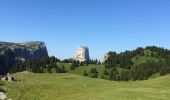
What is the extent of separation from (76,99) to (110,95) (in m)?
5.41

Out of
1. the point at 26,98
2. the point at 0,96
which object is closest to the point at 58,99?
the point at 26,98

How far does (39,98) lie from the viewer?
178 feet

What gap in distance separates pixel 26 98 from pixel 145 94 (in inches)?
719

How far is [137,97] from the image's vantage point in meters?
50.9

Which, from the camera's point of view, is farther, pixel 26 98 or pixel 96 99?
pixel 26 98

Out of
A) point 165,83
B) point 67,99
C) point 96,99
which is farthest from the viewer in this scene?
point 165,83

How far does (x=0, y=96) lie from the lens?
180ft

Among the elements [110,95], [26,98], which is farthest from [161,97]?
[26,98]

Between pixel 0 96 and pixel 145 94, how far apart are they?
22.5m

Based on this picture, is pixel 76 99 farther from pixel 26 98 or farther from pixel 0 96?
pixel 0 96

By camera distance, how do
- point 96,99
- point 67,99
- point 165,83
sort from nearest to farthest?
point 96,99 < point 67,99 < point 165,83

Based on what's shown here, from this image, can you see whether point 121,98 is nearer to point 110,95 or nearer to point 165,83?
point 110,95

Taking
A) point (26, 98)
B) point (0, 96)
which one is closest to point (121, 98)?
point (26, 98)

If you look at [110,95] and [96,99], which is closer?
[96,99]
